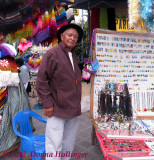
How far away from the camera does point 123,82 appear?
2.41m

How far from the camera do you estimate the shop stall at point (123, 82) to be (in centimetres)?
210

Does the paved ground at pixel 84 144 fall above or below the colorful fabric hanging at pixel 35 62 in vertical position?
below

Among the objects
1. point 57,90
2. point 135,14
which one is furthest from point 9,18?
point 135,14

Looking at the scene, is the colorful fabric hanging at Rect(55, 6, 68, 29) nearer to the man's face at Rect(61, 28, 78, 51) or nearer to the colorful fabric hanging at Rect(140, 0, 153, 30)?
the man's face at Rect(61, 28, 78, 51)

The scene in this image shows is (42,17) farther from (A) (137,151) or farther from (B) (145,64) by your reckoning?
(A) (137,151)

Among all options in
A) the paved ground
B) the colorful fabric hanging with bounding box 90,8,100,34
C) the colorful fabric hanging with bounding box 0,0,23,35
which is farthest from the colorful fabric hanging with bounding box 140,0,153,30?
the paved ground

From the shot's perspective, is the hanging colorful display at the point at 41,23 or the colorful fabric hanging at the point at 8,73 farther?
the hanging colorful display at the point at 41,23

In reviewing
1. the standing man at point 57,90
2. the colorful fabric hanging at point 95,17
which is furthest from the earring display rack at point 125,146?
the colorful fabric hanging at point 95,17

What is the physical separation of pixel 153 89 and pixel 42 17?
213cm

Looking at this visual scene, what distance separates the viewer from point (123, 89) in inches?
88.4

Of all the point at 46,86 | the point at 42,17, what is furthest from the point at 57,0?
the point at 46,86

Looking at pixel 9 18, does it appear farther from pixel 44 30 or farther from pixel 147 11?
pixel 147 11

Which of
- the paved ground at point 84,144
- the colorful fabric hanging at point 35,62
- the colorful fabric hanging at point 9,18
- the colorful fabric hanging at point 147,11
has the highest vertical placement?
the colorful fabric hanging at point 9,18

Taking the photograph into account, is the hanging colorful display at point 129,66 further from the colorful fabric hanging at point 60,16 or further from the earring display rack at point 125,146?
the earring display rack at point 125,146
